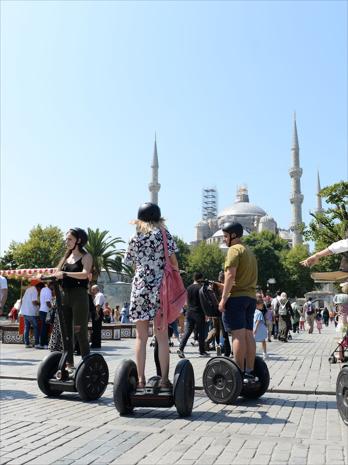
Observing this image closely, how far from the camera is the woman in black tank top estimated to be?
21.9 ft

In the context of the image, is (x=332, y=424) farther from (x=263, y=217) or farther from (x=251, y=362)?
(x=263, y=217)

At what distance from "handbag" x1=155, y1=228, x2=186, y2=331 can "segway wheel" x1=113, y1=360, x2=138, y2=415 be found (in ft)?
1.66

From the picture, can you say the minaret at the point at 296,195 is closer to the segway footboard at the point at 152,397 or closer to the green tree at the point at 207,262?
the green tree at the point at 207,262

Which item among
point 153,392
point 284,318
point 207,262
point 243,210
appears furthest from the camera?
point 243,210

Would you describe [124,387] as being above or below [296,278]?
below

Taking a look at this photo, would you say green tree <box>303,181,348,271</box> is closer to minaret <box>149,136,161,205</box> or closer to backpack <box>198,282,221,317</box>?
backpack <box>198,282,221,317</box>

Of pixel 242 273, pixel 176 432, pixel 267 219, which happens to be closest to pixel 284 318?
pixel 242 273

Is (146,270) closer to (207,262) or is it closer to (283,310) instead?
(283,310)

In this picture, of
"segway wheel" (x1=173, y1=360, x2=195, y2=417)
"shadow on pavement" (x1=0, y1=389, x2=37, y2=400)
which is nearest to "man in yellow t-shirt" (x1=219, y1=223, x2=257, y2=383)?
"segway wheel" (x1=173, y1=360, x2=195, y2=417)

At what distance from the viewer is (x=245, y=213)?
436 ft

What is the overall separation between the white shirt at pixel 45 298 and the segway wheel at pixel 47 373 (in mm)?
8519

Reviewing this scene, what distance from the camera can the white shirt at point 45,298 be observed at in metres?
15.1

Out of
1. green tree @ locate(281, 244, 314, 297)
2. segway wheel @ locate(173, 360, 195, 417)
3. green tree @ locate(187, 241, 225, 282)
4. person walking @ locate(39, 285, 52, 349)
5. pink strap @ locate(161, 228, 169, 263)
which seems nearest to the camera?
segway wheel @ locate(173, 360, 195, 417)

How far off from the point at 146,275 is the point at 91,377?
1.56 metres
